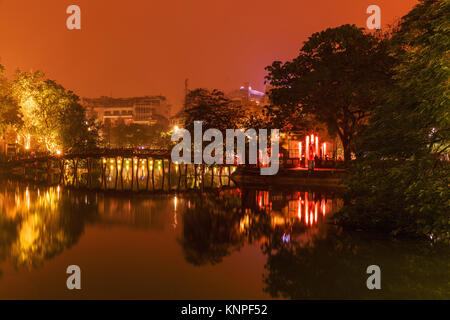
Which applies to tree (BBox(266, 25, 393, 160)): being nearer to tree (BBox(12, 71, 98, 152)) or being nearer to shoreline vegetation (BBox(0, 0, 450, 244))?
shoreline vegetation (BBox(0, 0, 450, 244))

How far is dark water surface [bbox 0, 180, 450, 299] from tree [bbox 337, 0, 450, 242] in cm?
93

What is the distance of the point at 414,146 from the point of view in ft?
38.2

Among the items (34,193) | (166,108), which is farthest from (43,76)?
(166,108)

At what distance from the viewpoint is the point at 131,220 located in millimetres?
17875

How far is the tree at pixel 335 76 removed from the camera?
23516mm

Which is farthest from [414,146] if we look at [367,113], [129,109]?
[129,109]

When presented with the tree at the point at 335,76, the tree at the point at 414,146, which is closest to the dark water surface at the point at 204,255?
the tree at the point at 414,146

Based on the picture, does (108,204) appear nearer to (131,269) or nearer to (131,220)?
(131,220)

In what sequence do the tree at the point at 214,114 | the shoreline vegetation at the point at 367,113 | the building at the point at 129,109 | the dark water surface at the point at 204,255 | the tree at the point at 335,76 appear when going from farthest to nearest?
the building at the point at 129,109 < the tree at the point at 214,114 < the tree at the point at 335,76 < the shoreline vegetation at the point at 367,113 < the dark water surface at the point at 204,255

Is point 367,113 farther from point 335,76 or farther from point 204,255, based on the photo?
point 204,255

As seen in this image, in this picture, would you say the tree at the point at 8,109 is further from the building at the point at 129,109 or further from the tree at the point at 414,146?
the building at the point at 129,109

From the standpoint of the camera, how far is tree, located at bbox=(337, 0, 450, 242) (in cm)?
1017

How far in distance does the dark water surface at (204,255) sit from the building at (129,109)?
292 ft

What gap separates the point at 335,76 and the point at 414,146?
14178 mm
